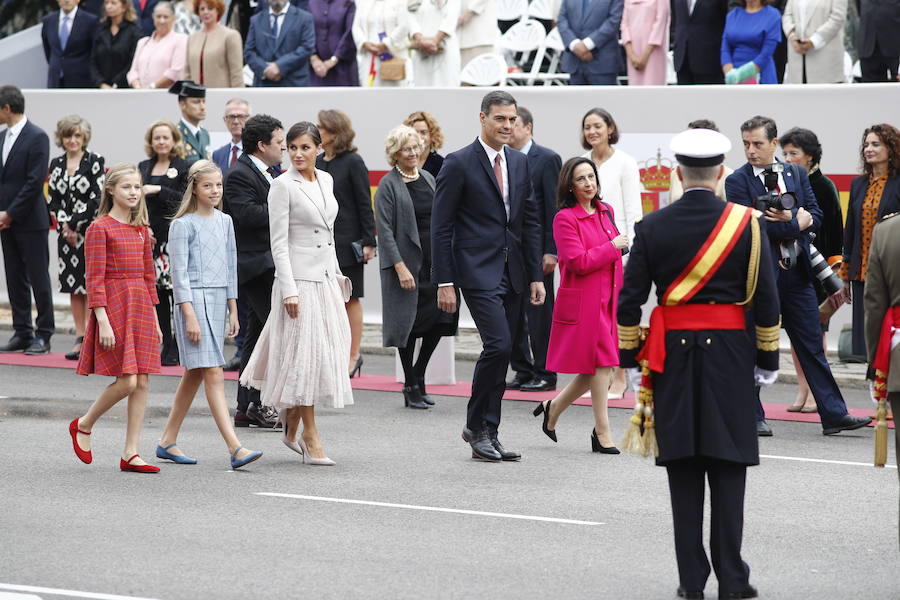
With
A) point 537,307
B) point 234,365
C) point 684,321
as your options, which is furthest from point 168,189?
point 684,321

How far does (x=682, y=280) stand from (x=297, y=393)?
3.47 metres

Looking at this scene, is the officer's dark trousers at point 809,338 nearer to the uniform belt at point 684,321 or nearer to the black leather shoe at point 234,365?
the uniform belt at point 684,321

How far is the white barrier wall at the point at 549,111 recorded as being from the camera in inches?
557

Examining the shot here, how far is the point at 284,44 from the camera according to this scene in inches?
690

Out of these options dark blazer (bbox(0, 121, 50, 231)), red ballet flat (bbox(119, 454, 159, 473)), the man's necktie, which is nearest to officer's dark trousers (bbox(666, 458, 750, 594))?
red ballet flat (bbox(119, 454, 159, 473))

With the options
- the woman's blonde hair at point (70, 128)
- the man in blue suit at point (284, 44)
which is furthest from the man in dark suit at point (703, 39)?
the woman's blonde hair at point (70, 128)

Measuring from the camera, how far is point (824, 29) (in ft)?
49.5

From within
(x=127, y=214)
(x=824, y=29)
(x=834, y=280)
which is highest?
(x=824, y=29)

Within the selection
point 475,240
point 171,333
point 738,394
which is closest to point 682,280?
point 738,394

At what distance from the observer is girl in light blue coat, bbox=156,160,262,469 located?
30.1 ft

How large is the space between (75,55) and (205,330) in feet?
34.5

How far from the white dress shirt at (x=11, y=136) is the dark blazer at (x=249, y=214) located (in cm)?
448

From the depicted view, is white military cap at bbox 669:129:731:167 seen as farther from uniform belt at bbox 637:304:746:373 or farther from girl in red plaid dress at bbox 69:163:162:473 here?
girl in red plaid dress at bbox 69:163:162:473

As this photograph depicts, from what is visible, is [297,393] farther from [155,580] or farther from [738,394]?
[738,394]
